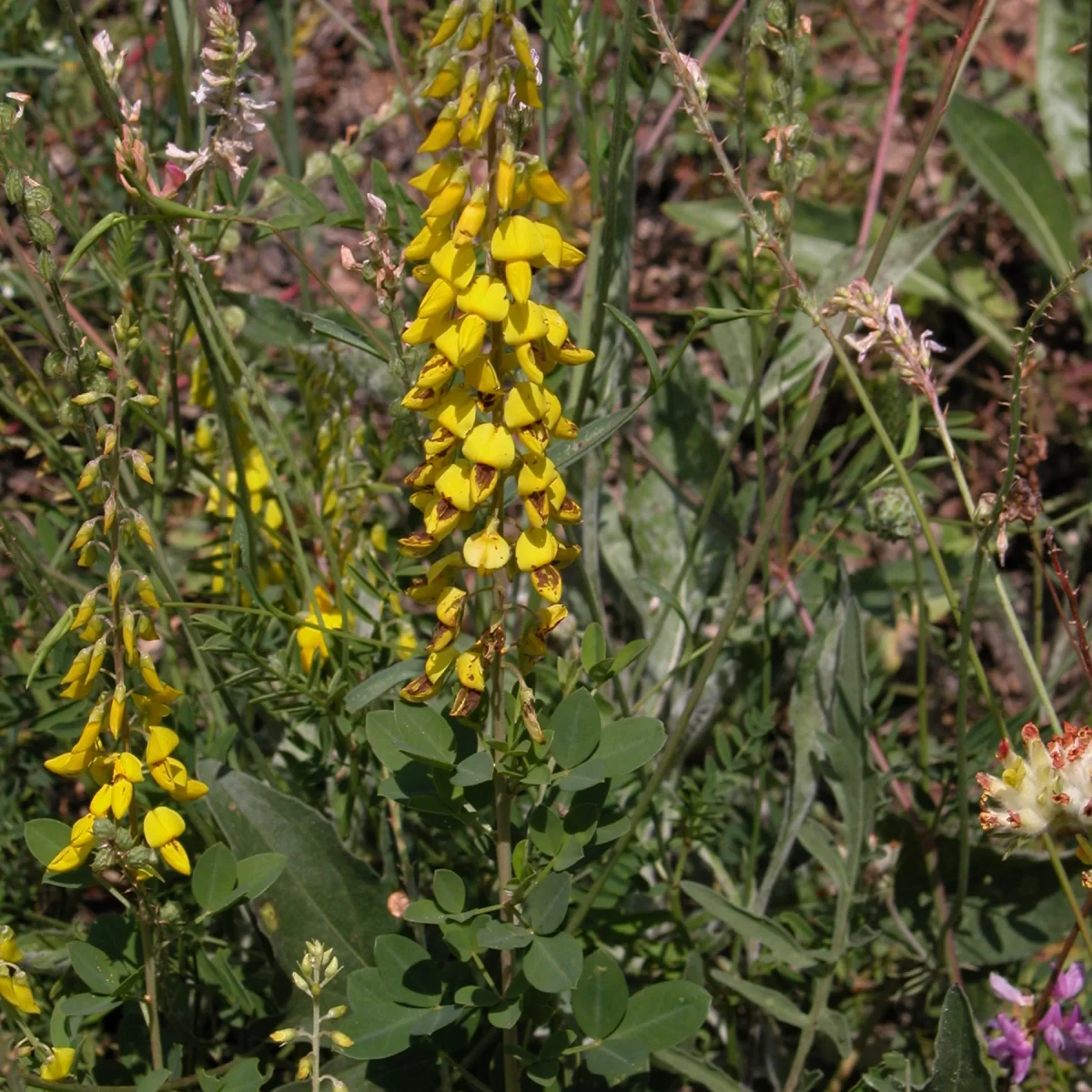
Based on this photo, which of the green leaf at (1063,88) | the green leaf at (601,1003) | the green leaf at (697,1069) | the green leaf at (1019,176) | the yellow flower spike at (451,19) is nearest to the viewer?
the yellow flower spike at (451,19)

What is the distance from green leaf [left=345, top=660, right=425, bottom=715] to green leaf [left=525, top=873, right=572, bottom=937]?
368mm

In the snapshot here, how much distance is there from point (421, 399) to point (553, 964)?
659 mm

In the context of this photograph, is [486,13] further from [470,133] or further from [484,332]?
[484,332]

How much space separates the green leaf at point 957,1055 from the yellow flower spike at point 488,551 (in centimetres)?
86

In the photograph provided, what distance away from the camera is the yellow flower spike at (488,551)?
1.34 m

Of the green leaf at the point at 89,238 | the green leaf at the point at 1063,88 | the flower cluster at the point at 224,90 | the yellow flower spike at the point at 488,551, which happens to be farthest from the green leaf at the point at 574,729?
the green leaf at the point at 1063,88

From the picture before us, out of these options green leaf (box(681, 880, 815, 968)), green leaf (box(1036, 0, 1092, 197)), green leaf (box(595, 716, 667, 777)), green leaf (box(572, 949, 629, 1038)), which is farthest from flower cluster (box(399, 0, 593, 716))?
green leaf (box(1036, 0, 1092, 197))

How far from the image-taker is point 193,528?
10.1ft

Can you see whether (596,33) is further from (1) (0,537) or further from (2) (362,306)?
(2) (362,306)

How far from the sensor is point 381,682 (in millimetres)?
1709

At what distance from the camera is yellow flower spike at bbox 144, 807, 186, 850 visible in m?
1.50

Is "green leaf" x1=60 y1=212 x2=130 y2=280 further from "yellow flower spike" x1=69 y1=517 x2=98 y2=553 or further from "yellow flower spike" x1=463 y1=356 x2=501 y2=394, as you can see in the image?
"yellow flower spike" x1=463 y1=356 x2=501 y2=394

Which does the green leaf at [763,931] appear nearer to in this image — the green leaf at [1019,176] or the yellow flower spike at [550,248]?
the yellow flower spike at [550,248]

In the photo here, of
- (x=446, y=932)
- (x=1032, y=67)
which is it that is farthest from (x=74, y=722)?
(x=1032, y=67)
